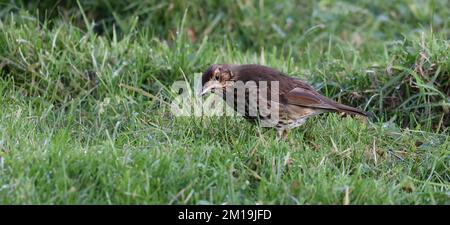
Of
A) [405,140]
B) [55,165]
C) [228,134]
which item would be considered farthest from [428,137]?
[55,165]

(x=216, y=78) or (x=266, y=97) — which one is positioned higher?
(x=216, y=78)

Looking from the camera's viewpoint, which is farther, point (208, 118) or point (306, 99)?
point (306, 99)

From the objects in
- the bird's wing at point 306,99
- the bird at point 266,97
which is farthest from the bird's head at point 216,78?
the bird's wing at point 306,99

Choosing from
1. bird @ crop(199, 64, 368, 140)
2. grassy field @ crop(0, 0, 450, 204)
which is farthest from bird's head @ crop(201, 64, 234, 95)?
grassy field @ crop(0, 0, 450, 204)

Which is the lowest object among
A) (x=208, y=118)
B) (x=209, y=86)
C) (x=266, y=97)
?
(x=208, y=118)

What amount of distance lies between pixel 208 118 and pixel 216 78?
11.6 inches

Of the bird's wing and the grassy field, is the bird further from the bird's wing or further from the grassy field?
the grassy field

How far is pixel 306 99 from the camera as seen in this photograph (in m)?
6.19

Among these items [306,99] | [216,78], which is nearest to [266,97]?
[306,99]

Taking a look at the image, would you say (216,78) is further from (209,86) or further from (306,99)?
(306,99)

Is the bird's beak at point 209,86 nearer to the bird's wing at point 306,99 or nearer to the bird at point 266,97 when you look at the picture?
the bird at point 266,97

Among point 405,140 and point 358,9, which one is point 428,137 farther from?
point 358,9

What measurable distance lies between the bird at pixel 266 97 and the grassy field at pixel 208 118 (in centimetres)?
12
